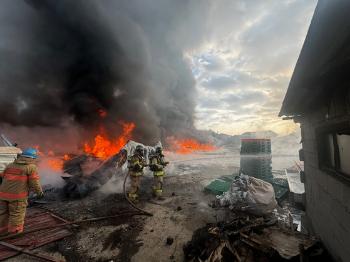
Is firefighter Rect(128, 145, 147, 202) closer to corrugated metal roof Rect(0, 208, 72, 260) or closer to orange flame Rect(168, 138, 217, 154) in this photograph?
corrugated metal roof Rect(0, 208, 72, 260)

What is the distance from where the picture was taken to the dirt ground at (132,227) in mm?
4059

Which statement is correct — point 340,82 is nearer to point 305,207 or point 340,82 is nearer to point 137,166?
point 305,207

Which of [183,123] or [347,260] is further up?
[183,123]

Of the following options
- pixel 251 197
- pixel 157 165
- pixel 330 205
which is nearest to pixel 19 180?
pixel 157 165

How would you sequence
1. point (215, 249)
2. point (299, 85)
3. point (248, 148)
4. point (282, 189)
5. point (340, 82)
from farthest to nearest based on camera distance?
point (248, 148)
point (282, 189)
point (215, 249)
point (299, 85)
point (340, 82)

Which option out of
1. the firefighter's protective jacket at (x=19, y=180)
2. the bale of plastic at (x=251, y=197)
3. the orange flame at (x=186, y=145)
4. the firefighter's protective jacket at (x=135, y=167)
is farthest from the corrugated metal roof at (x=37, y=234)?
the orange flame at (x=186, y=145)

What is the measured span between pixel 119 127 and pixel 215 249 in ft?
54.5

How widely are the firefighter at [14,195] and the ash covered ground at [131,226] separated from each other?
1.09 meters

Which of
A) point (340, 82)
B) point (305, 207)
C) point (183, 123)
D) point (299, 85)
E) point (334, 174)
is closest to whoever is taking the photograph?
point (340, 82)

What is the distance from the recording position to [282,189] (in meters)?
7.09

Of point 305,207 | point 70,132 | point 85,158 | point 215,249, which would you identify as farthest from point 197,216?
point 70,132

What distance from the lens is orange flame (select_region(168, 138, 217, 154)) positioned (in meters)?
27.0

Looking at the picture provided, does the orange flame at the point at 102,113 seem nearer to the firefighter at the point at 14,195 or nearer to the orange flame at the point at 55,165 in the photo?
the orange flame at the point at 55,165

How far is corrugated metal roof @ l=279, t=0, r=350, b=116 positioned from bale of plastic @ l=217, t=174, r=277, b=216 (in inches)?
152
